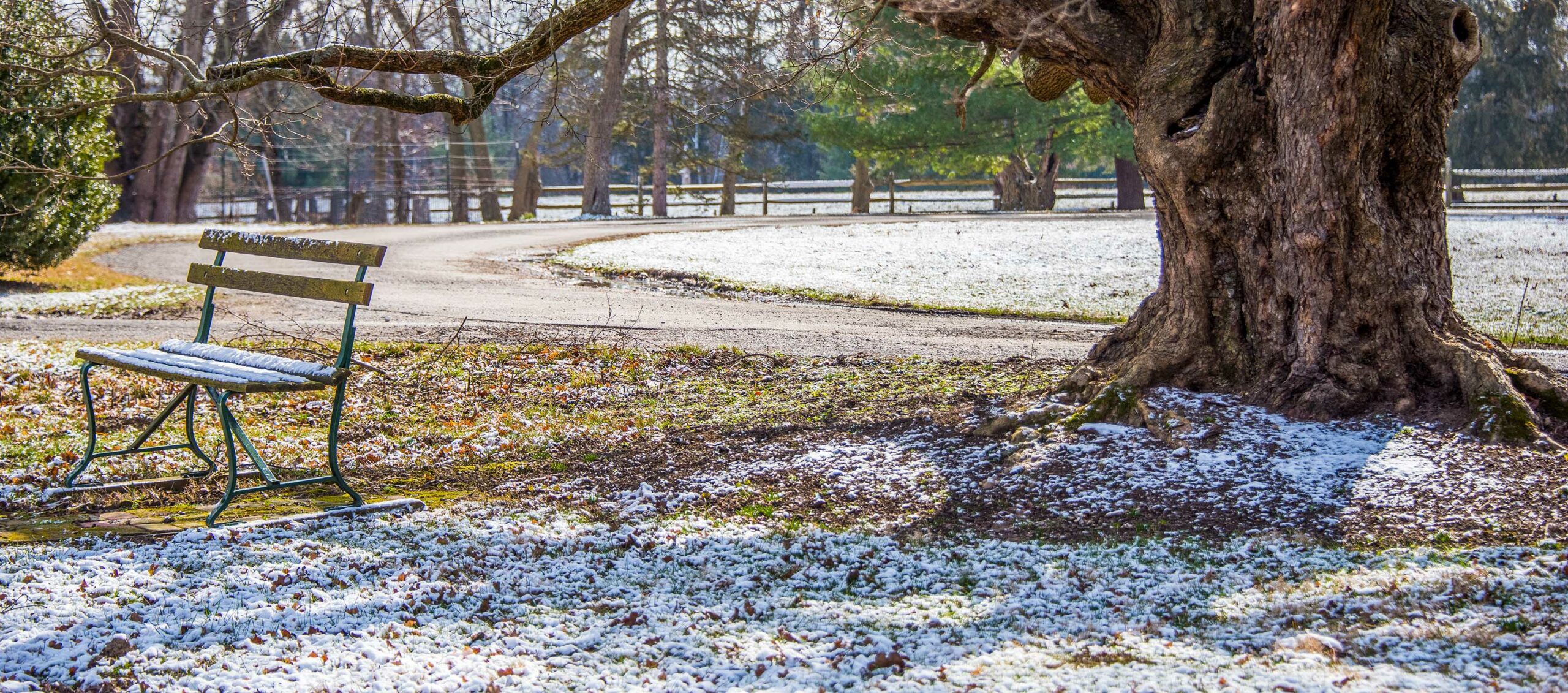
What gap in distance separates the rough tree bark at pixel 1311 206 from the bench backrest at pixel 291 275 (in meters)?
3.19

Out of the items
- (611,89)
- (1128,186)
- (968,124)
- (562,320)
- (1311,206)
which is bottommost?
(562,320)

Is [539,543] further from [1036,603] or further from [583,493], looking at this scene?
[1036,603]

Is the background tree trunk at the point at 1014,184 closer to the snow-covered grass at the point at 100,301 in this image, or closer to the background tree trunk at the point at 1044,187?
the background tree trunk at the point at 1044,187

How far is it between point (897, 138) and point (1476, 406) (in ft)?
78.7

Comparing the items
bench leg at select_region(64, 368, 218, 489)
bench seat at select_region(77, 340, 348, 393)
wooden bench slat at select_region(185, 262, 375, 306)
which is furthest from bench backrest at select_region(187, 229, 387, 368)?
bench leg at select_region(64, 368, 218, 489)

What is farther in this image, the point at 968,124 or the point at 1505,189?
the point at 1505,189

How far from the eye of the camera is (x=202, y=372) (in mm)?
4758

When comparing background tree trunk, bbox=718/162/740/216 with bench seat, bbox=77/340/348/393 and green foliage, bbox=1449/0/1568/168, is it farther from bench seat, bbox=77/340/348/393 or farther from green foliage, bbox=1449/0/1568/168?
bench seat, bbox=77/340/348/393

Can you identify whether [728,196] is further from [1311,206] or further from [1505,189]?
[1311,206]

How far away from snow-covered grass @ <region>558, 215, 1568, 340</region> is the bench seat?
357 inches

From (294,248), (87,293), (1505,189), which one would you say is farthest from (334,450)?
(1505,189)

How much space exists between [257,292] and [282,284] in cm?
12

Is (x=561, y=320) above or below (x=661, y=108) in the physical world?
below

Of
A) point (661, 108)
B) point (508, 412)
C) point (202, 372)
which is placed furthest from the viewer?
point (661, 108)
